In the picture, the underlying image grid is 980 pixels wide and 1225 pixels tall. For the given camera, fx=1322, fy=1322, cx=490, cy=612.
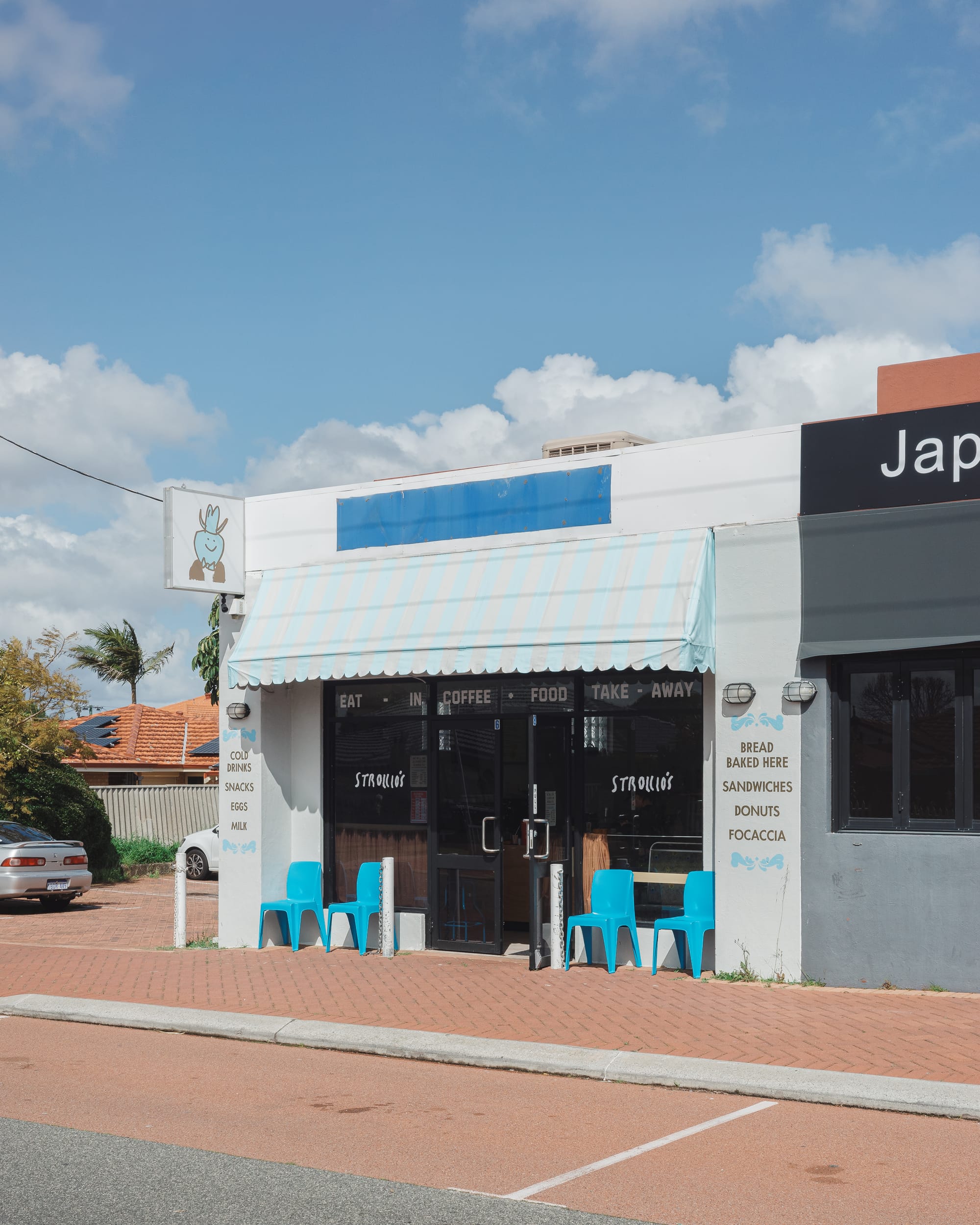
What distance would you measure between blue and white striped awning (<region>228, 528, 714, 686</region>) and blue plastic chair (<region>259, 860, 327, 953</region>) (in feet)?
6.90

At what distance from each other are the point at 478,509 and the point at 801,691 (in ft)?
12.7

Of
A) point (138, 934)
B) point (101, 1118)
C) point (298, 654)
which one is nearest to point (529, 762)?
point (298, 654)

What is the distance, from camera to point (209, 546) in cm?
1433

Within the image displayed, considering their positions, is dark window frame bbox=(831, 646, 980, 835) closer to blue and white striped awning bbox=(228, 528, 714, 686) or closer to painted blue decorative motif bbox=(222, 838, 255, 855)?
blue and white striped awning bbox=(228, 528, 714, 686)

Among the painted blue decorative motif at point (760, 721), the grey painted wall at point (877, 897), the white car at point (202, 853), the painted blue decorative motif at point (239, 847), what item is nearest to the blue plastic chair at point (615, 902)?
the grey painted wall at point (877, 897)

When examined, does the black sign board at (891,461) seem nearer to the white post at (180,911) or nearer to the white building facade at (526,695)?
the white building facade at (526,695)

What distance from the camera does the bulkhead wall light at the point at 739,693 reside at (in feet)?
38.2

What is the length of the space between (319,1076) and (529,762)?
4.15 meters

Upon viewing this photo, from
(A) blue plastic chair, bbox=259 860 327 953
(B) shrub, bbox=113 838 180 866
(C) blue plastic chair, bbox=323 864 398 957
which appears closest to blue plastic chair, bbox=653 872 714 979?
(C) blue plastic chair, bbox=323 864 398 957

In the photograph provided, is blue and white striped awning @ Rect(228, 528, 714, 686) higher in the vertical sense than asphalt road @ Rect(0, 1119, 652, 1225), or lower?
higher

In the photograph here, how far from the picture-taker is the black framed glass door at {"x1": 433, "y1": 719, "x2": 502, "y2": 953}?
13.1 meters

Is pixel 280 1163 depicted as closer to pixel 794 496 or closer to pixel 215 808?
pixel 794 496

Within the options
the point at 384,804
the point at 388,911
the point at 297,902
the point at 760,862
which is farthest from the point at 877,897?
the point at 297,902

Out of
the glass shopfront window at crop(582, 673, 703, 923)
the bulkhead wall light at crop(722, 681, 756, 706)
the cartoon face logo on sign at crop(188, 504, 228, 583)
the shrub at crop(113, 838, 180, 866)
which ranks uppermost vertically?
the cartoon face logo on sign at crop(188, 504, 228, 583)
